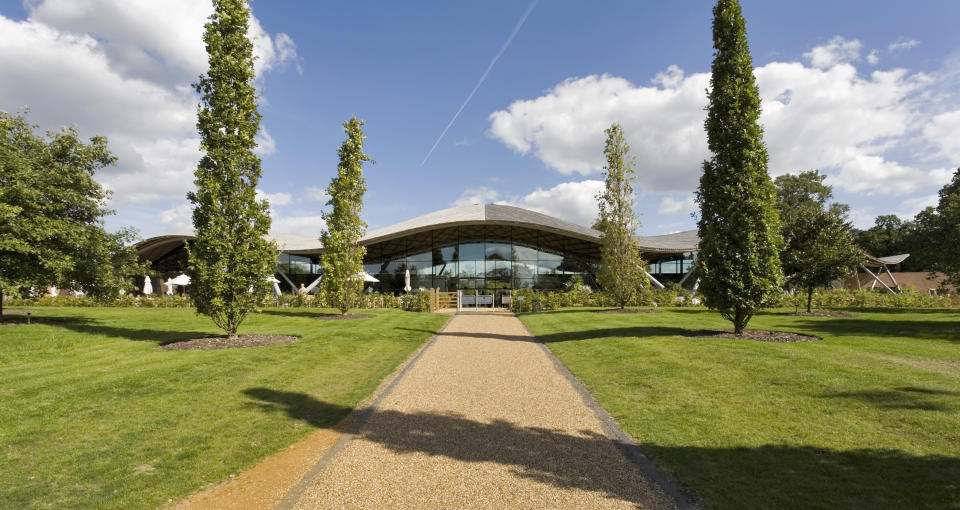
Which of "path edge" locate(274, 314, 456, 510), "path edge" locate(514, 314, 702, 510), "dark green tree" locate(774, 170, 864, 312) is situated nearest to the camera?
"path edge" locate(514, 314, 702, 510)

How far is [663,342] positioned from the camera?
11.8 metres

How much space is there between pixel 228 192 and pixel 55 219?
24.3ft

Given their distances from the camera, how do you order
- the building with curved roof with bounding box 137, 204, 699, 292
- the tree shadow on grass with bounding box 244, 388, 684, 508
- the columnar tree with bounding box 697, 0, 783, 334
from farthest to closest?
the building with curved roof with bounding box 137, 204, 699, 292 < the columnar tree with bounding box 697, 0, 783, 334 < the tree shadow on grass with bounding box 244, 388, 684, 508

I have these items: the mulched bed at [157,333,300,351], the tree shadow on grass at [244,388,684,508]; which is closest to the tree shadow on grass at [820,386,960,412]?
the tree shadow on grass at [244,388,684,508]

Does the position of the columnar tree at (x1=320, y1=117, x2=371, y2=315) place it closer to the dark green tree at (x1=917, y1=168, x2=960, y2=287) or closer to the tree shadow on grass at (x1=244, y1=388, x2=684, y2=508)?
the tree shadow on grass at (x1=244, y1=388, x2=684, y2=508)

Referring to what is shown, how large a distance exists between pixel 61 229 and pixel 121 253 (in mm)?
3866

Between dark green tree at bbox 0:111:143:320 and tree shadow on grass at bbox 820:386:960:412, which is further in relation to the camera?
dark green tree at bbox 0:111:143:320

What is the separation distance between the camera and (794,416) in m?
5.96

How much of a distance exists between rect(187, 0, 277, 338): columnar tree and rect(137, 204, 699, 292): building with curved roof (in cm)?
2311

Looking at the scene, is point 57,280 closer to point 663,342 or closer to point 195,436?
point 195,436

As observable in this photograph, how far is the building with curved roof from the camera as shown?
3669cm

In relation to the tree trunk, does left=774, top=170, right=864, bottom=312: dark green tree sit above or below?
above

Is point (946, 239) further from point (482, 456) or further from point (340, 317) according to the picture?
point (340, 317)

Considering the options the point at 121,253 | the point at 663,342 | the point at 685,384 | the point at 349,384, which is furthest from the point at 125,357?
the point at 663,342
